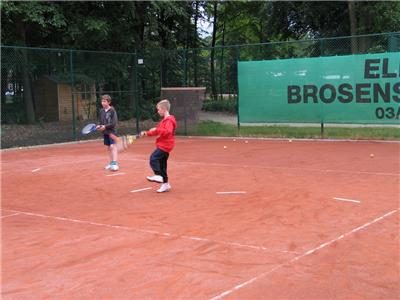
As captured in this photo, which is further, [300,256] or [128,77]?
[128,77]

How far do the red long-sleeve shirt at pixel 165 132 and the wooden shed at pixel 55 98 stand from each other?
13176mm

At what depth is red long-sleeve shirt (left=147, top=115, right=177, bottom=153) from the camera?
28.0 ft

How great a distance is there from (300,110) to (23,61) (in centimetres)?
1077

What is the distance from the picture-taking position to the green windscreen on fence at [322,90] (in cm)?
1551

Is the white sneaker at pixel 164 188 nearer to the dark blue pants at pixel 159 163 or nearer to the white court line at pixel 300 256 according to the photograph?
the dark blue pants at pixel 159 163

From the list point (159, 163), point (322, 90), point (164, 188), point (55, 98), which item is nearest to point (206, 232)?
point (164, 188)

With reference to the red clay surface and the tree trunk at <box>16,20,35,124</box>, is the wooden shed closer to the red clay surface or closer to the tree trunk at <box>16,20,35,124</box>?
the tree trunk at <box>16,20,35,124</box>

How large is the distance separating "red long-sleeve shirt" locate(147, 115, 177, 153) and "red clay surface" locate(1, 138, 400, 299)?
29.6 inches

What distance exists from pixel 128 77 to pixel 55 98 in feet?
14.5

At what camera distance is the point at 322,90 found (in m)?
16.7

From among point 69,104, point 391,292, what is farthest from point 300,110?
point 391,292

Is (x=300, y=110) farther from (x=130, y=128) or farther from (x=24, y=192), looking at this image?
(x=24, y=192)

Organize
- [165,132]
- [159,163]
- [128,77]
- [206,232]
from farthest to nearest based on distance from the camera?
[128,77]
[159,163]
[165,132]
[206,232]

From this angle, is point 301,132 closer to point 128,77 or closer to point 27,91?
point 128,77
